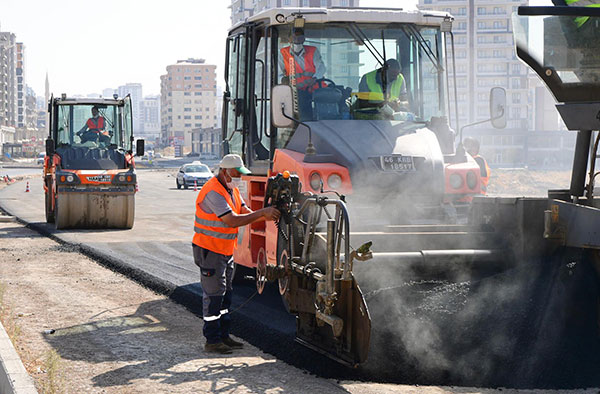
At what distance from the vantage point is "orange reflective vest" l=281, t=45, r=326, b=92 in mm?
8586

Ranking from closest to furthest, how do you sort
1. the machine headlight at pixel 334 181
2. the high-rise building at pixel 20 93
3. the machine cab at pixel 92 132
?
the machine headlight at pixel 334 181
the machine cab at pixel 92 132
the high-rise building at pixel 20 93

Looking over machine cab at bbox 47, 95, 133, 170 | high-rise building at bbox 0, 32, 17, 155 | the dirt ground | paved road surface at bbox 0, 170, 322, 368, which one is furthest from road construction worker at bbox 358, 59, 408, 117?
high-rise building at bbox 0, 32, 17, 155

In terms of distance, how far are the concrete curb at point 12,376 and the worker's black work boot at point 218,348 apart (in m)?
1.53

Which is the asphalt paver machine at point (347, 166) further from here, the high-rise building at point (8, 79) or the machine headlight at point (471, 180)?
the high-rise building at point (8, 79)

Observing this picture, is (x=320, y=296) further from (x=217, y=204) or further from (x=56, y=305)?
(x=56, y=305)

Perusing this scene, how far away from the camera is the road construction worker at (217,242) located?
23.0ft

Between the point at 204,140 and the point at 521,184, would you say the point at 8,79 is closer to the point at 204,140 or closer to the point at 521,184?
the point at 204,140

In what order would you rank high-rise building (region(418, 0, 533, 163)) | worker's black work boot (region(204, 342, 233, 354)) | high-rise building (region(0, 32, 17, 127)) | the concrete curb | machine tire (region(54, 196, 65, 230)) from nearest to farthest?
the concrete curb → worker's black work boot (region(204, 342, 233, 354)) → machine tire (region(54, 196, 65, 230)) → high-rise building (region(418, 0, 533, 163)) → high-rise building (region(0, 32, 17, 127))

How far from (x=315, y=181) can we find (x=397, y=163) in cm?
77

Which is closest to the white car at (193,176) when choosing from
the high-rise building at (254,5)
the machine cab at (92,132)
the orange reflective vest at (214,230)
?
the machine cab at (92,132)

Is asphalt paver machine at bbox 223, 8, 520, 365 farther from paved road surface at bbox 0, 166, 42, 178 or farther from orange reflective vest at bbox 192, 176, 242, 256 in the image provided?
paved road surface at bbox 0, 166, 42, 178

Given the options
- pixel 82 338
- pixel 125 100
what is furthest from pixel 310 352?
pixel 125 100

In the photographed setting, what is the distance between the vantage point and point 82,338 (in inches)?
299

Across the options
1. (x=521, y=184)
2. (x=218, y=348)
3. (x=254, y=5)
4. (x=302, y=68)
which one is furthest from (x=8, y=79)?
(x=218, y=348)
